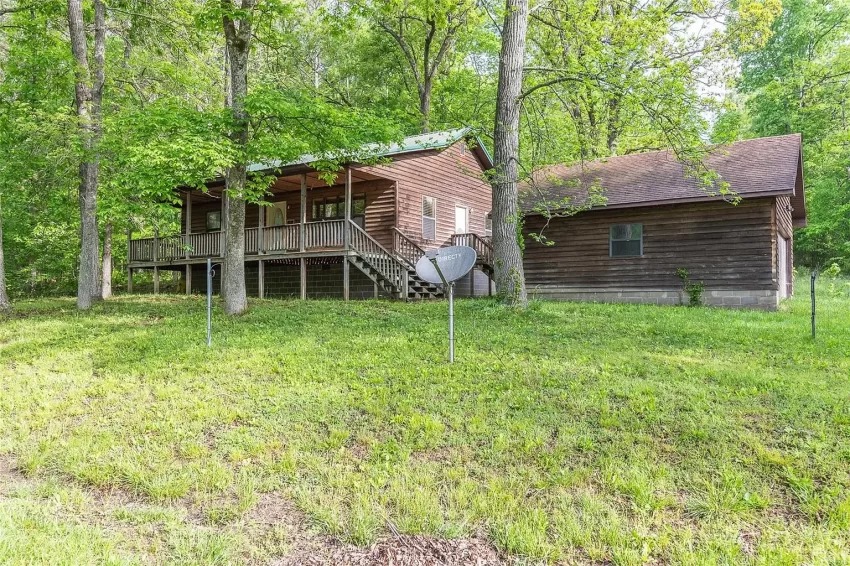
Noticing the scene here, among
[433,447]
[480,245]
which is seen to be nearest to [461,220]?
[480,245]

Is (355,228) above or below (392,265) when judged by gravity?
above

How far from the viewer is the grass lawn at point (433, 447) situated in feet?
11.2

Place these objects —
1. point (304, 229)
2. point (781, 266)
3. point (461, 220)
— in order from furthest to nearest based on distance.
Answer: point (461, 220), point (781, 266), point (304, 229)

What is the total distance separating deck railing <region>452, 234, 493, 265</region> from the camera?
17.7 meters

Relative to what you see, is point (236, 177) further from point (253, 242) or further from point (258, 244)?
point (253, 242)

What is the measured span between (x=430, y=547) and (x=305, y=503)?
105 cm

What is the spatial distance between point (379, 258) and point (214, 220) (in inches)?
372

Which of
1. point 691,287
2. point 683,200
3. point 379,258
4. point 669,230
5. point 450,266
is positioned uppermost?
point 683,200

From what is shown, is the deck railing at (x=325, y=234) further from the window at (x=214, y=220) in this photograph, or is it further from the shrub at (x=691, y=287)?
the shrub at (x=691, y=287)

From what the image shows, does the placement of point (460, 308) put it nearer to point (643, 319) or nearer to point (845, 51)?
point (643, 319)

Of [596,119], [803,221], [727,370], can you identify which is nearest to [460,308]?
[727,370]

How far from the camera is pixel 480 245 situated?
1800 cm

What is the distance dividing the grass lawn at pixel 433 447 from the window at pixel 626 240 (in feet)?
23.9

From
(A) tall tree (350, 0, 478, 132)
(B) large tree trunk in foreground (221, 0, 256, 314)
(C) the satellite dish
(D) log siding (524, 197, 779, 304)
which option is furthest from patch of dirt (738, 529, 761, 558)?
(A) tall tree (350, 0, 478, 132)
